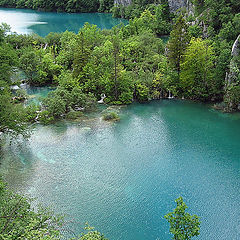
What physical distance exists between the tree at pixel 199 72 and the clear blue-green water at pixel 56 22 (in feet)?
177

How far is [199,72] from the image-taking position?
4372 centimetres

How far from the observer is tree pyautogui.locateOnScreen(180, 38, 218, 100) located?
4284 centimetres

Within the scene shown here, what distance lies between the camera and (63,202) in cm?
2562

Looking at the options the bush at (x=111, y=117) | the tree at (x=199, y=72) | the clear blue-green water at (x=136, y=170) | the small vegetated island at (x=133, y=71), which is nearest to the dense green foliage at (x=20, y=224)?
the clear blue-green water at (x=136, y=170)

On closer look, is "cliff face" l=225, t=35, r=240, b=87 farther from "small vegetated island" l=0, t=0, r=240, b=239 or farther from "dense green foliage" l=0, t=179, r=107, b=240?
"dense green foliage" l=0, t=179, r=107, b=240

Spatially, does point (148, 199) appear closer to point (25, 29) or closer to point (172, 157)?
point (172, 157)

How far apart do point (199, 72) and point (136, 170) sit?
819 inches

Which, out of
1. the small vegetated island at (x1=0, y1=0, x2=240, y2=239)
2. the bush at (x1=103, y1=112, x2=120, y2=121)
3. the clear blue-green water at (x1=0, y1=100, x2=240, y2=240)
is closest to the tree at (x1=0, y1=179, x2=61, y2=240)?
the clear blue-green water at (x1=0, y1=100, x2=240, y2=240)

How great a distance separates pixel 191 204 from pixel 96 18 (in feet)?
339

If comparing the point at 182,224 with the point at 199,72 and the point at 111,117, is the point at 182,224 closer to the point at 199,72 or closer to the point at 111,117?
the point at 111,117

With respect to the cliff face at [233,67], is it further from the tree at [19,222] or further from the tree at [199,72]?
the tree at [19,222]

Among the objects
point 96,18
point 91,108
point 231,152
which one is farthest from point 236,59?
point 96,18

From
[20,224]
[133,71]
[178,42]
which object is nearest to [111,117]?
[133,71]

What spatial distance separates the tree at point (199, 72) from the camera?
42.8 m
